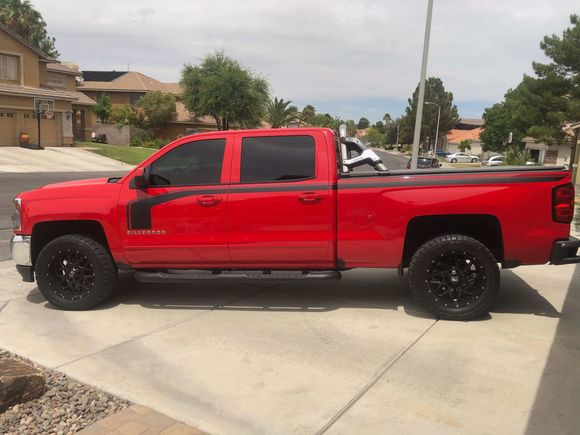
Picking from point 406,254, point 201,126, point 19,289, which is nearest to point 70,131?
point 201,126

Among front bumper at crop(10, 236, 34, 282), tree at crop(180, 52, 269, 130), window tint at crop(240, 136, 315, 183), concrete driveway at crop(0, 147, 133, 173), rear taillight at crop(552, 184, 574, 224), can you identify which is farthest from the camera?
tree at crop(180, 52, 269, 130)

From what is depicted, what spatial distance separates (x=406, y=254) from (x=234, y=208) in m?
1.86

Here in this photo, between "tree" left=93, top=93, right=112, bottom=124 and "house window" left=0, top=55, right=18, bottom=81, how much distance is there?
664 inches

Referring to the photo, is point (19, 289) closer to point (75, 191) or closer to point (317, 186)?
point (75, 191)

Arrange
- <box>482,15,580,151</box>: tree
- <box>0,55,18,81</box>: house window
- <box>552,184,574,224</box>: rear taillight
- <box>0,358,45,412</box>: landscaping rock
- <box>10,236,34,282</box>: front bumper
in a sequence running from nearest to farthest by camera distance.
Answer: <box>0,358,45,412</box>: landscaping rock → <box>552,184,574,224</box>: rear taillight → <box>10,236,34,282</box>: front bumper → <box>482,15,580,151</box>: tree → <box>0,55,18,81</box>: house window

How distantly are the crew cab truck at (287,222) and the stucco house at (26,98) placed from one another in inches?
1254

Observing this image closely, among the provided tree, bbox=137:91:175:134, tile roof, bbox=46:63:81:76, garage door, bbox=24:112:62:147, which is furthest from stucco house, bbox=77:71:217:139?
garage door, bbox=24:112:62:147

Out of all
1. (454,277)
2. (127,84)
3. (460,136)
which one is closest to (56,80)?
(127,84)

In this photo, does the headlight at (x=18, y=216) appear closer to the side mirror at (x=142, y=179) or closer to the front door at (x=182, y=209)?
the front door at (x=182, y=209)

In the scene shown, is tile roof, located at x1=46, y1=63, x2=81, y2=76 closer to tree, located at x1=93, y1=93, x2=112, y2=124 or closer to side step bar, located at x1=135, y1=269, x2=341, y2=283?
tree, located at x1=93, y1=93, x2=112, y2=124

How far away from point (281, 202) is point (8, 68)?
36.1 metres

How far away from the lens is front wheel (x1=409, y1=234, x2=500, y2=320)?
4992 millimetres

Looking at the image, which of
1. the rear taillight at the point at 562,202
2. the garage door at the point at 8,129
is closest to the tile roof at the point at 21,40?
the garage door at the point at 8,129

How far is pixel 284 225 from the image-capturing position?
5141 mm
